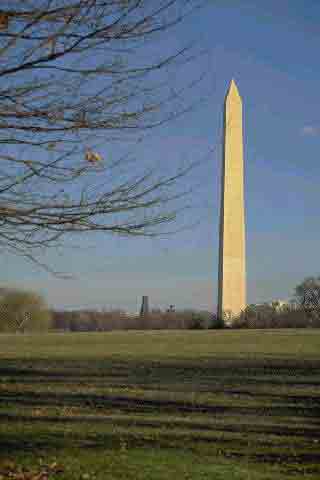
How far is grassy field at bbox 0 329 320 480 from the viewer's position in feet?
19.2

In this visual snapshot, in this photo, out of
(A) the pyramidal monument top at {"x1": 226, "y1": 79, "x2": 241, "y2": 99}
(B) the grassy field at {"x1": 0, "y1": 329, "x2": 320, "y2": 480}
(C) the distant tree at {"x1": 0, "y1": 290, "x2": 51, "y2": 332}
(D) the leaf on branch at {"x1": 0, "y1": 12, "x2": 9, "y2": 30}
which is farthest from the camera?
(C) the distant tree at {"x1": 0, "y1": 290, "x2": 51, "y2": 332}

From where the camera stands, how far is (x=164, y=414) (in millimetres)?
8195

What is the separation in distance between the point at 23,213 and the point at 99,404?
15.7ft

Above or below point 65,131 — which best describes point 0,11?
above

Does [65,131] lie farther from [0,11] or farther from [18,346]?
[18,346]

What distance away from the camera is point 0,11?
4.55 meters

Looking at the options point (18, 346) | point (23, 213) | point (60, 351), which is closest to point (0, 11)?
point (23, 213)

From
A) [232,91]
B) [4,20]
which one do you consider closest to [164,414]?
[4,20]

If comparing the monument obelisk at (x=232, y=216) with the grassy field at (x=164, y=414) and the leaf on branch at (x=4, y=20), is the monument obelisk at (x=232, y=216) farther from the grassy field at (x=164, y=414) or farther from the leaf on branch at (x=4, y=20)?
the leaf on branch at (x=4, y=20)

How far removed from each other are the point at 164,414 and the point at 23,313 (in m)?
21.4

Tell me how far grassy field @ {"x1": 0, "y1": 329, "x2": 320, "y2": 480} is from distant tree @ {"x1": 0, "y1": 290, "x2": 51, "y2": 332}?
36.2ft

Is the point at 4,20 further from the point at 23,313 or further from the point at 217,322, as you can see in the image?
the point at 23,313

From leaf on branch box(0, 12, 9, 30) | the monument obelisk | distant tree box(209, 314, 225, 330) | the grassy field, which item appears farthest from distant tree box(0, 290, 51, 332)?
leaf on branch box(0, 12, 9, 30)

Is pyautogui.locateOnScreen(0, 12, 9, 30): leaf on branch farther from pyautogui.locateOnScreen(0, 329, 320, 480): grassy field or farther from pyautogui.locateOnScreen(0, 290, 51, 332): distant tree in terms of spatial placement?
pyautogui.locateOnScreen(0, 290, 51, 332): distant tree
